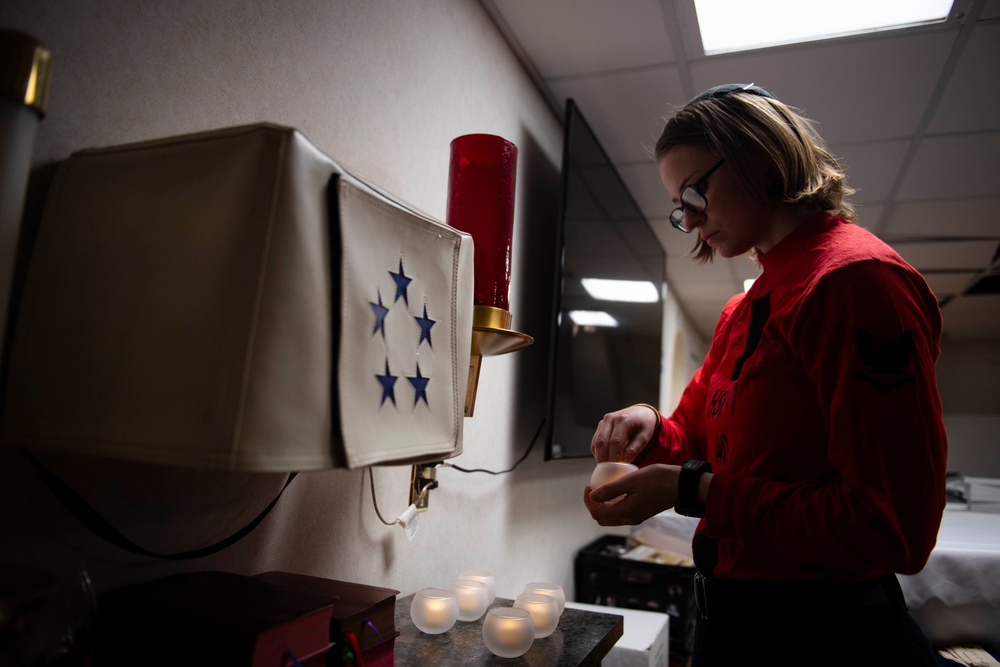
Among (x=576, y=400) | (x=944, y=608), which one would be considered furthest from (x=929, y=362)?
(x=944, y=608)

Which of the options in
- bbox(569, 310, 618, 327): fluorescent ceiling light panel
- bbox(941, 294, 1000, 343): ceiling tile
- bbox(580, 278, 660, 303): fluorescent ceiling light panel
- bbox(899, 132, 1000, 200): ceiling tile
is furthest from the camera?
bbox(941, 294, 1000, 343): ceiling tile

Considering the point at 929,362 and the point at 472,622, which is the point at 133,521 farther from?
the point at 929,362

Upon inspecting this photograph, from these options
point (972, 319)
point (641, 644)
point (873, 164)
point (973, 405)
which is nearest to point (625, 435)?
point (641, 644)

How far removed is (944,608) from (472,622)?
1.77 meters

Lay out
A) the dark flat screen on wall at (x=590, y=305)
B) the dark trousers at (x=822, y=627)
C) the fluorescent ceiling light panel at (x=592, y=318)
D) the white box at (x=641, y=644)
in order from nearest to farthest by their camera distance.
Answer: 1. the dark trousers at (x=822, y=627)
2. the white box at (x=641, y=644)
3. the dark flat screen on wall at (x=590, y=305)
4. the fluorescent ceiling light panel at (x=592, y=318)

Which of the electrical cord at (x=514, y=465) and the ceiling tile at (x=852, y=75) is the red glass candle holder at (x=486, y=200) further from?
the ceiling tile at (x=852, y=75)

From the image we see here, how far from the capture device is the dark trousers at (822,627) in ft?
2.95

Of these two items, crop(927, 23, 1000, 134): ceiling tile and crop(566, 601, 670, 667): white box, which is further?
crop(927, 23, 1000, 134): ceiling tile

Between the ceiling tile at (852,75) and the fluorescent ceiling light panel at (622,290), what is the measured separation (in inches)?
31.2

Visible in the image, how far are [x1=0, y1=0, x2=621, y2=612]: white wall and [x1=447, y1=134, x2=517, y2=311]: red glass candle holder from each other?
7.8 inches

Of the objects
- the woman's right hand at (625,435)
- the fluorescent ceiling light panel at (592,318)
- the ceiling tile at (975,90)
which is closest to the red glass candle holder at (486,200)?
the woman's right hand at (625,435)

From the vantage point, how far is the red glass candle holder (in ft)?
4.23

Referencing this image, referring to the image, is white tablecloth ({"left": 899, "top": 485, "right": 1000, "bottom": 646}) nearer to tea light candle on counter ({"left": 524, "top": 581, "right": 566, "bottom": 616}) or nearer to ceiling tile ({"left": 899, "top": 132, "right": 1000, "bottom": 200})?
tea light candle on counter ({"left": 524, "top": 581, "right": 566, "bottom": 616})

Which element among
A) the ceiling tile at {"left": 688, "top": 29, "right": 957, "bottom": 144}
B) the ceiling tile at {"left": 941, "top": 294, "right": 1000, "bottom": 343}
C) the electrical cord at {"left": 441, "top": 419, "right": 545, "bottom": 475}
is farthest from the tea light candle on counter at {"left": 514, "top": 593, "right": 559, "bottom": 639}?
the ceiling tile at {"left": 941, "top": 294, "right": 1000, "bottom": 343}
